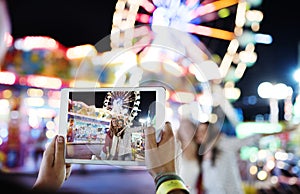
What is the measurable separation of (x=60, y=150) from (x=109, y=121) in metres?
0.07

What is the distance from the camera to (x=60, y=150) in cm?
47

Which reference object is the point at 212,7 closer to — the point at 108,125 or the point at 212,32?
the point at 212,32

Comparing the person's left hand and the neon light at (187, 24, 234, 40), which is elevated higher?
the neon light at (187, 24, 234, 40)

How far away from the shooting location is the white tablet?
46cm

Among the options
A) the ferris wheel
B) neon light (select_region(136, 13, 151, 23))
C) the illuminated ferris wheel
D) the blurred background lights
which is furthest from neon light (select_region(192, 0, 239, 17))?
the ferris wheel

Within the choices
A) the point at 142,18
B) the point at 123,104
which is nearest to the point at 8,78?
the point at 142,18

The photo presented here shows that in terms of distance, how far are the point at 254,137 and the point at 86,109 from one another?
66 cm

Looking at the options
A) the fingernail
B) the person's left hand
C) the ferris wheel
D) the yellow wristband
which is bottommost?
the yellow wristband

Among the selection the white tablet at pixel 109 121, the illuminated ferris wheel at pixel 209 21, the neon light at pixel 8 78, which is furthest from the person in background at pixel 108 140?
the neon light at pixel 8 78

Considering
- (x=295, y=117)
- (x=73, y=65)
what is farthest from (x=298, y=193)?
(x=73, y=65)

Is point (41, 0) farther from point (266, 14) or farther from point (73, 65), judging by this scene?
point (73, 65)

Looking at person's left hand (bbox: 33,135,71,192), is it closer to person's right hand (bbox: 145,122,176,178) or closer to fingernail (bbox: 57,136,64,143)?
fingernail (bbox: 57,136,64,143)

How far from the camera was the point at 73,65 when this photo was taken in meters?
2.79

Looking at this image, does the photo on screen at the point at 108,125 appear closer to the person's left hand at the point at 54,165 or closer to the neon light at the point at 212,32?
the person's left hand at the point at 54,165
